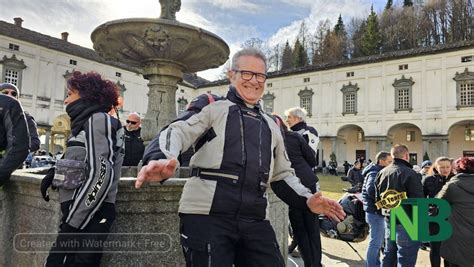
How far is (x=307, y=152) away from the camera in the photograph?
4.00 meters

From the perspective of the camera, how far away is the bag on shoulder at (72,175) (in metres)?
2.40

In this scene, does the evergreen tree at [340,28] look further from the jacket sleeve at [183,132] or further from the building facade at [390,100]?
the jacket sleeve at [183,132]

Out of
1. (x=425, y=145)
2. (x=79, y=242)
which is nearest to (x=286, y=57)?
(x=425, y=145)

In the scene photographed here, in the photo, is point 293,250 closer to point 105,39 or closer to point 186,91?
point 105,39

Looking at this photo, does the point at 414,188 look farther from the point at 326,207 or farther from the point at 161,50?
the point at 161,50

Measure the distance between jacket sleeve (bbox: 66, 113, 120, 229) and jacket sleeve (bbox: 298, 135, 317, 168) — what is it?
2.18 m

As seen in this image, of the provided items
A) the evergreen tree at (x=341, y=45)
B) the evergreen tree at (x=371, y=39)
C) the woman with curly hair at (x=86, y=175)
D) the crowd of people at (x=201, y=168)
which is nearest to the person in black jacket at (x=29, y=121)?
the crowd of people at (x=201, y=168)

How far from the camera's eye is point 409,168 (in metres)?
4.46

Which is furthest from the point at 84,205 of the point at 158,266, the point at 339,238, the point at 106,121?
the point at 339,238

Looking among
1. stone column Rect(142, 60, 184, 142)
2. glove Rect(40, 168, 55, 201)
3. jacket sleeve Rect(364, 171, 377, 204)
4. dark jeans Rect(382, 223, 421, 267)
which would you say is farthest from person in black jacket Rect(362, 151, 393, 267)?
glove Rect(40, 168, 55, 201)

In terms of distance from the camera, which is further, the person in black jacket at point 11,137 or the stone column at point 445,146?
the stone column at point 445,146

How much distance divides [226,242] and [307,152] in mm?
2385

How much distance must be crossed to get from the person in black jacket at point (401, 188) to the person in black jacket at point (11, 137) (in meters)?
4.05

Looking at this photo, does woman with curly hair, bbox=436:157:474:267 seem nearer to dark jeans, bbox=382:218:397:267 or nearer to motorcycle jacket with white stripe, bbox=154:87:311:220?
dark jeans, bbox=382:218:397:267
